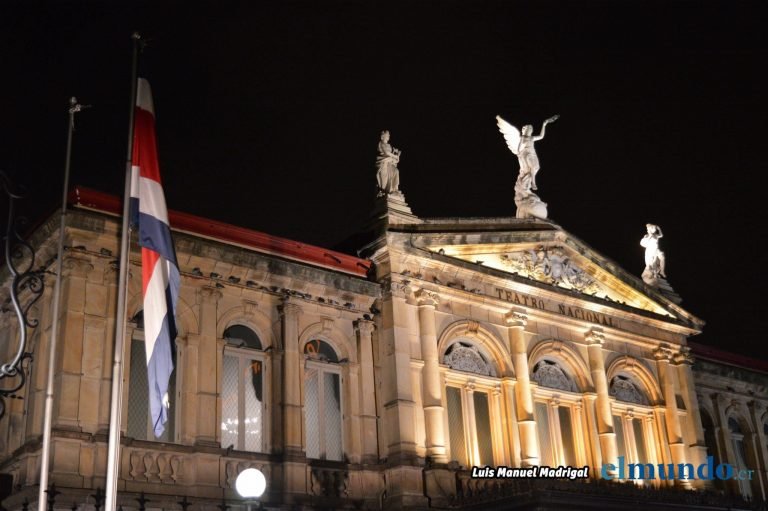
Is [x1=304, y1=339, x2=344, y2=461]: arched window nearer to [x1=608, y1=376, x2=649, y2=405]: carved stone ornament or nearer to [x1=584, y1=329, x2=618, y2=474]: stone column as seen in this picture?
[x1=584, y1=329, x2=618, y2=474]: stone column

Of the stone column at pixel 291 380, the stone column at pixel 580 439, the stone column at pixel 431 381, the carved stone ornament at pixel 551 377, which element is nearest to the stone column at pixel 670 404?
the stone column at pixel 580 439

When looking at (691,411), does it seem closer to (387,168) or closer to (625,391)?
(625,391)

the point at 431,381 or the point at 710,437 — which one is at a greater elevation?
the point at 431,381

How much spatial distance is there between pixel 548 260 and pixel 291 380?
970 cm

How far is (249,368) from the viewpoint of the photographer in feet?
69.9

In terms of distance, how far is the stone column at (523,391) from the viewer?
24.2 metres

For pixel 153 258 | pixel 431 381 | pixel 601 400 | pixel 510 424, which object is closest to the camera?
pixel 153 258

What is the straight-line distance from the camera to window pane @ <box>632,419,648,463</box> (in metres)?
28.1

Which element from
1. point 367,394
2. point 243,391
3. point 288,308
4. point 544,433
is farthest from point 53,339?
point 544,433

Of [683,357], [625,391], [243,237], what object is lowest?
[625,391]

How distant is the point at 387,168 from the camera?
25109mm

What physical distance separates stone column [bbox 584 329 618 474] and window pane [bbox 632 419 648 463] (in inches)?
70.7

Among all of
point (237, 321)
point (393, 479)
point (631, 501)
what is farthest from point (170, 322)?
point (631, 501)

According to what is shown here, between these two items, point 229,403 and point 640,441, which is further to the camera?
point 640,441
